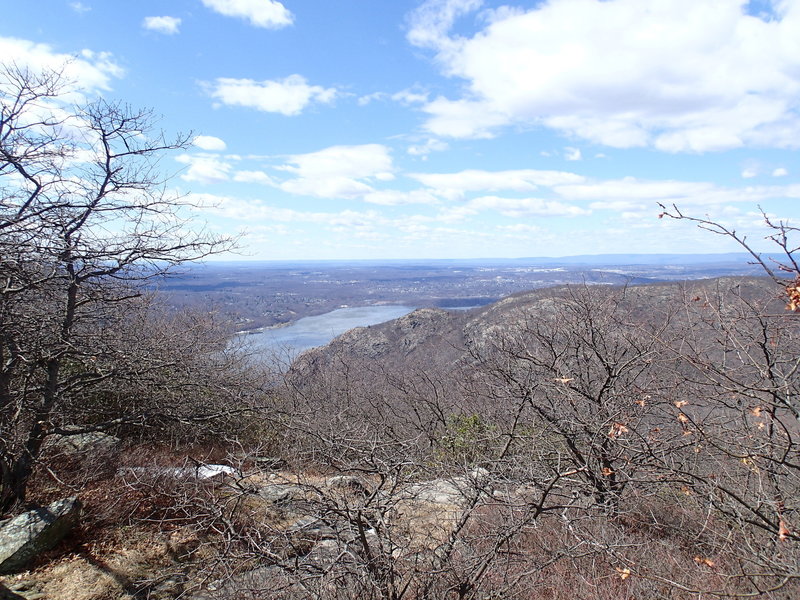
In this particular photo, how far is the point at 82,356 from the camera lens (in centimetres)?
550

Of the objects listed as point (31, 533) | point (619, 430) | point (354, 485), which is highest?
point (619, 430)

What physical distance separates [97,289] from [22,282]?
722 millimetres

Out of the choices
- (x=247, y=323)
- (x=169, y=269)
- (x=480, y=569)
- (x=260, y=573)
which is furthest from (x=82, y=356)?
(x=247, y=323)

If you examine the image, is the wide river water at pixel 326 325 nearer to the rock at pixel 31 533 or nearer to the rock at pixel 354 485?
the rock at pixel 31 533

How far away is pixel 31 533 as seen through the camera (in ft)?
17.0

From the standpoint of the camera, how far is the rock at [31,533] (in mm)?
5004

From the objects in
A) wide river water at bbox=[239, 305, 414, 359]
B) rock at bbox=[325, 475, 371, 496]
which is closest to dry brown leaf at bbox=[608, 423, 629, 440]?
rock at bbox=[325, 475, 371, 496]

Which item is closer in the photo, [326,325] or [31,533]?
[31,533]

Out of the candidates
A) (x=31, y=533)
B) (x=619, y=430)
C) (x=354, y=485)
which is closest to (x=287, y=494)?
(x=354, y=485)

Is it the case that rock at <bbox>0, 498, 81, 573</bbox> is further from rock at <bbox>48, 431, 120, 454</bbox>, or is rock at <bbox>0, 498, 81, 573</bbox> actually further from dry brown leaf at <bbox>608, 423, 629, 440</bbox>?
dry brown leaf at <bbox>608, 423, 629, 440</bbox>

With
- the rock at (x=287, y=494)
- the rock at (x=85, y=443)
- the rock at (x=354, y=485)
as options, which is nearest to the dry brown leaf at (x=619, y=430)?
the rock at (x=354, y=485)

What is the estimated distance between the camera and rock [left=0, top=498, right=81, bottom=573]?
16.4 ft

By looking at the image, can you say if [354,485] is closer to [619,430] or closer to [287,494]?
[287,494]

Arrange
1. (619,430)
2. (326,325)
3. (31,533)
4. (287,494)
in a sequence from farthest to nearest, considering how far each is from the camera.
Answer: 1. (326,325)
2. (31,533)
3. (619,430)
4. (287,494)
